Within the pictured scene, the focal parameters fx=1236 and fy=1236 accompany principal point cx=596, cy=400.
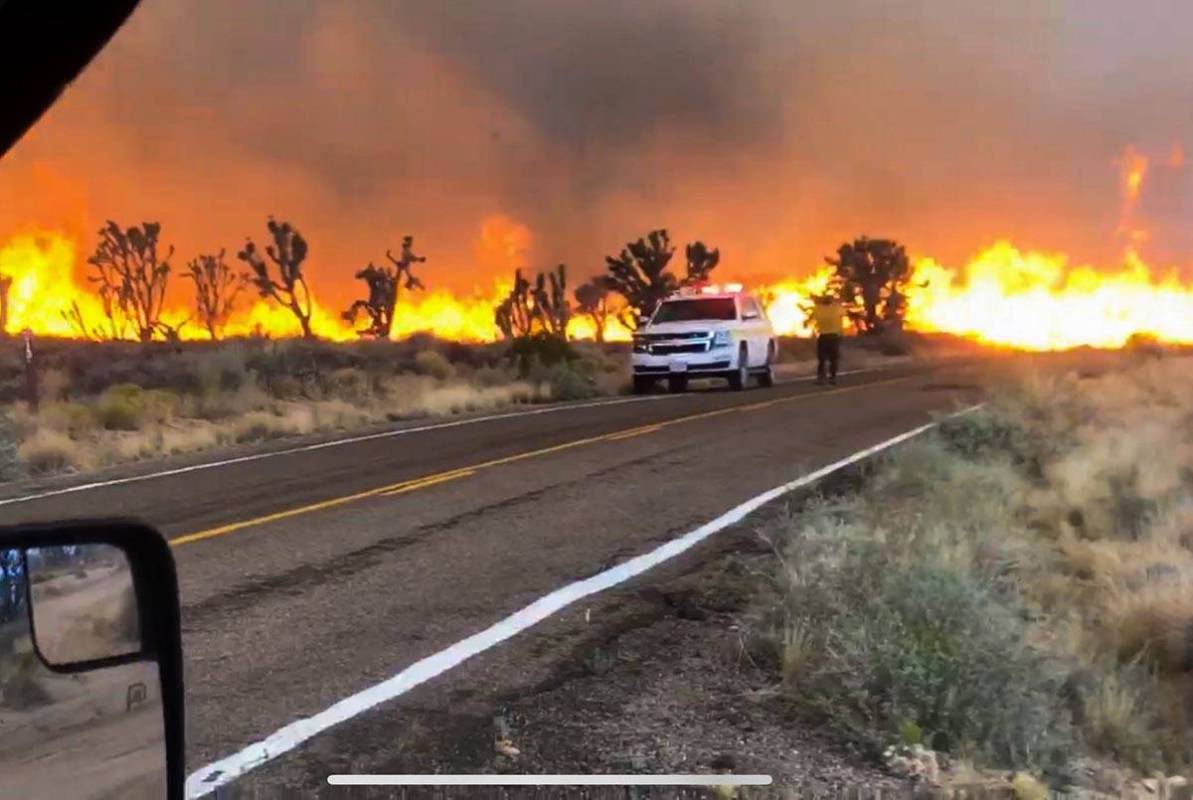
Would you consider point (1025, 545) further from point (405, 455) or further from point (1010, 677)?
point (405, 455)

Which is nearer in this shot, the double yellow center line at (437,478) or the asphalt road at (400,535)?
the asphalt road at (400,535)

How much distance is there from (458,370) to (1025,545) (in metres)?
29.5

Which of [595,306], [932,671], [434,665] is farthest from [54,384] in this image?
[595,306]

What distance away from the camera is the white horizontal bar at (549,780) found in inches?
175

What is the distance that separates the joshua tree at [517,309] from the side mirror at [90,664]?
5741 cm

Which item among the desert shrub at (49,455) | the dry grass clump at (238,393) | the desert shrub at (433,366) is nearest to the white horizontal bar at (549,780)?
the dry grass clump at (238,393)

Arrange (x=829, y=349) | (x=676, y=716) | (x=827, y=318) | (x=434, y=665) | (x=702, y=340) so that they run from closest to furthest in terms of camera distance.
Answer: (x=676, y=716) → (x=434, y=665) → (x=702, y=340) → (x=827, y=318) → (x=829, y=349)

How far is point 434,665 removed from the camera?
19.4 ft

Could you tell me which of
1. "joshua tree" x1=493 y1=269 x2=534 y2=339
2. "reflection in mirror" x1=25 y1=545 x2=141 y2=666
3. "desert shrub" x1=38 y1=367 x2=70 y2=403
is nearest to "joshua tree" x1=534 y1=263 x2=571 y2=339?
"joshua tree" x1=493 y1=269 x2=534 y2=339

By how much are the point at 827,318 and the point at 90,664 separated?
79.8 ft

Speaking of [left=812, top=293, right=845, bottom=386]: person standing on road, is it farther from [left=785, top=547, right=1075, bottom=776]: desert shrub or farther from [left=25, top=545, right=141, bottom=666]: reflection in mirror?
[left=25, top=545, right=141, bottom=666]: reflection in mirror

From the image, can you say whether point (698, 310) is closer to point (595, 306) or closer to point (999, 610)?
point (999, 610)

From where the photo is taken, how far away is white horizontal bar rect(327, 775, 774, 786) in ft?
14.6

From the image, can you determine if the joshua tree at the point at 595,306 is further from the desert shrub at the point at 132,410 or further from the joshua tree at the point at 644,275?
the desert shrub at the point at 132,410
